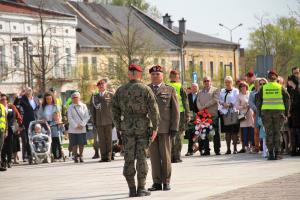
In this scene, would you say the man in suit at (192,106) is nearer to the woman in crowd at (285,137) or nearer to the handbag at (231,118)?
the handbag at (231,118)

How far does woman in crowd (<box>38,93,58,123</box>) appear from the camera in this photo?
28078mm

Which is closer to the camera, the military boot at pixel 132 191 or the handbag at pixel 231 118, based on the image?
the military boot at pixel 132 191

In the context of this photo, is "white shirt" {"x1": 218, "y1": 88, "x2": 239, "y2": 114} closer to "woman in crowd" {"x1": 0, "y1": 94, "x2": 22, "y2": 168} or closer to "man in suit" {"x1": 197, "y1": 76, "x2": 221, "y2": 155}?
"man in suit" {"x1": 197, "y1": 76, "x2": 221, "y2": 155}

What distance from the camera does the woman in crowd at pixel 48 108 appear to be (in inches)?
1105

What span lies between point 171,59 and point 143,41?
28221mm

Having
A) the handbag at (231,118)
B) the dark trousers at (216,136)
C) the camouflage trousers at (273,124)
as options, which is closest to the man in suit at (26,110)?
the dark trousers at (216,136)

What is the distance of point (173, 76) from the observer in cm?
2458

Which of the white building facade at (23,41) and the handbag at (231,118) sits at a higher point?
the white building facade at (23,41)

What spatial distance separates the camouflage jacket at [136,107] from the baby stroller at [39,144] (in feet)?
34.7

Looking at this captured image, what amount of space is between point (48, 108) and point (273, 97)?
22.2 ft

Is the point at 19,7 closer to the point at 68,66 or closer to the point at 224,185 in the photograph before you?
the point at 68,66

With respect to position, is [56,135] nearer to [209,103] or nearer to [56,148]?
[56,148]

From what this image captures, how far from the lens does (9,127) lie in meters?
26.4

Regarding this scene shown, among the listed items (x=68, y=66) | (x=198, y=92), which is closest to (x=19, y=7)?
(x=68, y=66)
